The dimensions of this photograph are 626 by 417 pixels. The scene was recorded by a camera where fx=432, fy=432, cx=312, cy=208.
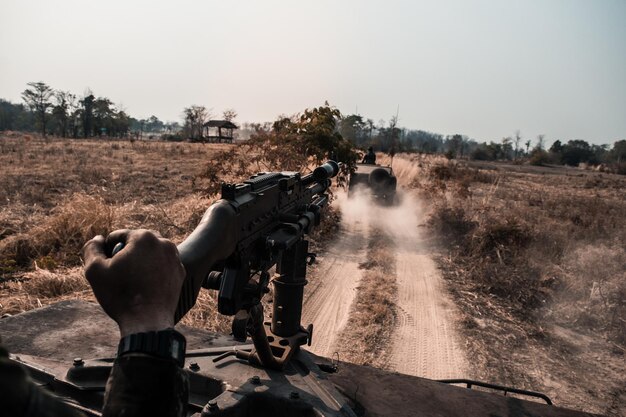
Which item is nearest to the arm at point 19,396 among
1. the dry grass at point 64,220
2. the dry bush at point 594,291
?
the dry grass at point 64,220

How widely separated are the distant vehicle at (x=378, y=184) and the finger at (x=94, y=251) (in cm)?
1379

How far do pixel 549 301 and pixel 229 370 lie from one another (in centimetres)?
657

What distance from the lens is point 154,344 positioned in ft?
3.74

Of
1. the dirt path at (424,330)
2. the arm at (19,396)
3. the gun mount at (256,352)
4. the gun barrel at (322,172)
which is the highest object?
the gun barrel at (322,172)

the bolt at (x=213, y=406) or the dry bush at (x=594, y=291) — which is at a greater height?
the bolt at (x=213, y=406)

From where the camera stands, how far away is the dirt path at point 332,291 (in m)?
6.12

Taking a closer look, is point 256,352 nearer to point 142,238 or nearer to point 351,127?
point 142,238

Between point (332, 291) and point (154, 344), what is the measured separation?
672cm

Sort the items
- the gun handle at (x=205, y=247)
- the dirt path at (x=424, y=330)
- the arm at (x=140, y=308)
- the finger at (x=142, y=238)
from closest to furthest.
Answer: the arm at (x=140, y=308)
the finger at (x=142, y=238)
the gun handle at (x=205, y=247)
the dirt path at (x=424, y=330)

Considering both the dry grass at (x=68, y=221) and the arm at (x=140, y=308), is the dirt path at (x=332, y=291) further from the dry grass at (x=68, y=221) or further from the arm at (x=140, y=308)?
the arm at (x=140, y=308)

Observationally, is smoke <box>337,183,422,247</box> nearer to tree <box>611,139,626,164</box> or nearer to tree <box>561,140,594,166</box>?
tree <box>561,140,594,166</box>

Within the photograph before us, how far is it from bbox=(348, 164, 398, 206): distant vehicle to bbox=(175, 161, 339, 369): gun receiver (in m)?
11.8

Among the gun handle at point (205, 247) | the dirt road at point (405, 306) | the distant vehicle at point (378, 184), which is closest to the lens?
the gun handle at point (205, 247)

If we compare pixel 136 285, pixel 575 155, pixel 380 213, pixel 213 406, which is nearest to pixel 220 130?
pixel 575 155
